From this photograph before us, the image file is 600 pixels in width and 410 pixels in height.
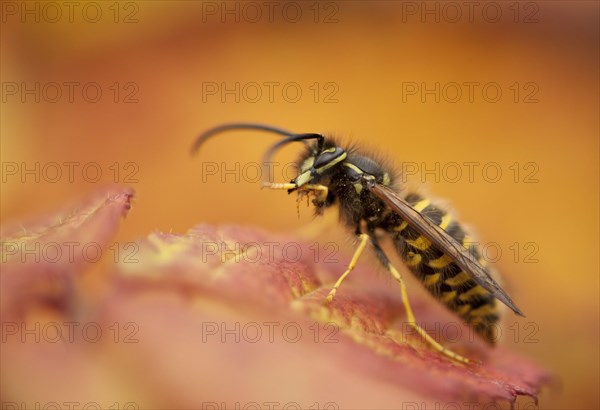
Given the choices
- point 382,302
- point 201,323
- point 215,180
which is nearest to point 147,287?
point 201,323

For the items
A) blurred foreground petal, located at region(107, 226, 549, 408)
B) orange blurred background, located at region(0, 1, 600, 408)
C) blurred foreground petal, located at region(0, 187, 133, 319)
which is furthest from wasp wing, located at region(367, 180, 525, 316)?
blurred foreground petal, located at region(0, 187, 133, 319)

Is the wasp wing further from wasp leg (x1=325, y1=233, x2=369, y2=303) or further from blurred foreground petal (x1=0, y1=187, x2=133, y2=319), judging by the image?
blurred foreground petal (x1=0, y1=187, x2=133, y2=319)

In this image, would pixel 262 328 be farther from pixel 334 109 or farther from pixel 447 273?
pixel 334 109

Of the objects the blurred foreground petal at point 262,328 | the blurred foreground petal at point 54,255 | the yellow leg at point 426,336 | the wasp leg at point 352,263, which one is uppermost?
the blurred foreground petal at point 54,255

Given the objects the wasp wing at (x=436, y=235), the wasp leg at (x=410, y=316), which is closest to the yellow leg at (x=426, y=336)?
the wasp leg at (x=410, y=316)

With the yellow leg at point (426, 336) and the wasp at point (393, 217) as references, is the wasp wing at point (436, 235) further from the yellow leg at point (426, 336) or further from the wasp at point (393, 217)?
the yellow leg at point (426, 336)
